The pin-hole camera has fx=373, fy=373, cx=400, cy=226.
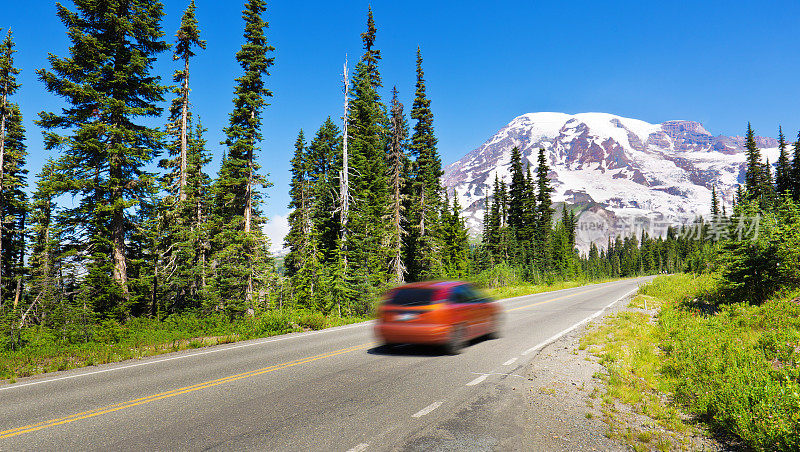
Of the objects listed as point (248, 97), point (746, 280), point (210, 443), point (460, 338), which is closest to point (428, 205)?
point (248, 97)

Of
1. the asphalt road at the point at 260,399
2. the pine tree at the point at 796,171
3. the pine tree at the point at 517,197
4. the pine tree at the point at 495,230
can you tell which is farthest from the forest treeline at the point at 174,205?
the pine tree at the point at 796,171

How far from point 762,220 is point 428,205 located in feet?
78.7

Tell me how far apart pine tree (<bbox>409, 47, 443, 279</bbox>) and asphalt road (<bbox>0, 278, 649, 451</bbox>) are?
24.0 meters

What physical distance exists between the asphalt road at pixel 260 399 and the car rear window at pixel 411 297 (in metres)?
1.22

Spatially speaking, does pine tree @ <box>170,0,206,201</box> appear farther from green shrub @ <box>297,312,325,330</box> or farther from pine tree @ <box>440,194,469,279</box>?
pine tree @ <box>440,194,469,279</box>

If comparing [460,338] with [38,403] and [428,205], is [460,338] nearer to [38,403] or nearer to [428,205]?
[38,403]

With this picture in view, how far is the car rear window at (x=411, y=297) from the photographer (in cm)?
880

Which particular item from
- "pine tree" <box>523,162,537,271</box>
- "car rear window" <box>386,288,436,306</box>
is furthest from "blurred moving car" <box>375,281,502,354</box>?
"pine tree" <box>523,162,537,271</box>

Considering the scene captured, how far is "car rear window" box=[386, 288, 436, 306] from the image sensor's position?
8805mm

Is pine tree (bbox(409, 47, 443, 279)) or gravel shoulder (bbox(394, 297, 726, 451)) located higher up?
pine tree (bbox(409, 47, 443, 279))

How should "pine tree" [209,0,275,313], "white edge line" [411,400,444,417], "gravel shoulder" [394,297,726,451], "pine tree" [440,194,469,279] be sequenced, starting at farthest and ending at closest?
1. "pine tree" [440,194,469,279]
2. "pine tree" [209,0,275,313]
3. "white edge line" [411,400,444,417]
4. "gravel shoulder" [394,297,726,451]

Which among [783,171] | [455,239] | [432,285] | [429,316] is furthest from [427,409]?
[783,171]

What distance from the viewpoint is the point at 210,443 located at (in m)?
4.15

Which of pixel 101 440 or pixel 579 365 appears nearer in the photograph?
pixel 101 440
